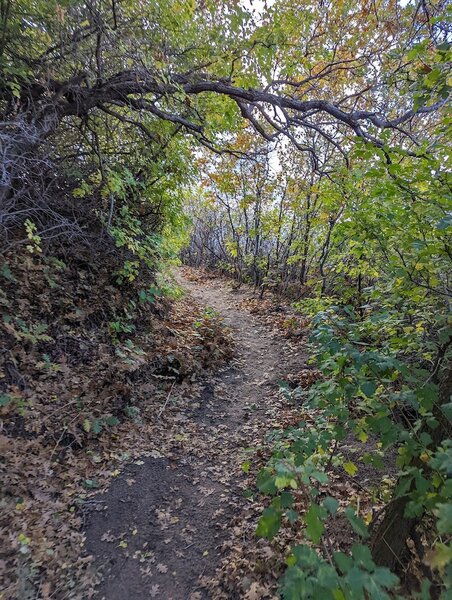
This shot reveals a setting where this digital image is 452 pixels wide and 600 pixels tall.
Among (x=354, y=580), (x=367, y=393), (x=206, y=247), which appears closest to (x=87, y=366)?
(x=367, y=393)

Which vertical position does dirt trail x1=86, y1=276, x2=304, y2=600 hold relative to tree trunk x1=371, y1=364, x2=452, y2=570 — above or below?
below

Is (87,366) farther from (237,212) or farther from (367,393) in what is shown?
(237,212)

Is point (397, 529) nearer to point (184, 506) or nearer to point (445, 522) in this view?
point (445, 522)

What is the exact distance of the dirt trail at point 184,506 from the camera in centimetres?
315

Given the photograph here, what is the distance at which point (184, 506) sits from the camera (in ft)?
12.9

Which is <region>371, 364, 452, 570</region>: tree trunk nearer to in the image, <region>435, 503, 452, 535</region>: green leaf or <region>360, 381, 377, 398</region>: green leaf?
<region>360, 381, 377, 398</region>: green leaf

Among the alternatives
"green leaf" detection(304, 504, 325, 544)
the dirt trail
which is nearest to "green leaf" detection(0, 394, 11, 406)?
the dirt trail

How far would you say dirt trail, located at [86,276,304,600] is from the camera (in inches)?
124

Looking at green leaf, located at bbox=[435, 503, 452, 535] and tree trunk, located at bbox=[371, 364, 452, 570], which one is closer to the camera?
green leaf, located at bbox=[435, 503, 452, 535]

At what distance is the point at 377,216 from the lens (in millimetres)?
3387

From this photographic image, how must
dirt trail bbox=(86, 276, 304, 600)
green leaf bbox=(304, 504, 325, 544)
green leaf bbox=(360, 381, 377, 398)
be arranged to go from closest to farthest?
green leaf bbox=(304, 504, 325, 544)
green leaf bbox=(360, 381, 377, 398)
dirt trail bbox=(86, 276, 304, 600)

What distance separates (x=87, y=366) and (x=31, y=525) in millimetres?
2269

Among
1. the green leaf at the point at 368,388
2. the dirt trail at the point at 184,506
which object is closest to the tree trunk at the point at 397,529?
the green leaf at the point at 368,388

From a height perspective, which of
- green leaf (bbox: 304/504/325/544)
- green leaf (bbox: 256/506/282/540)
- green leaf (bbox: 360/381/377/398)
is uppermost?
green leaf (bbox: 360/381/377/398)
